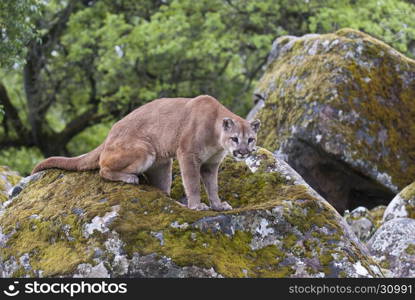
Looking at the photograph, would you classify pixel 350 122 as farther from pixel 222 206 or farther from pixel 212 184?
pixel 222 206

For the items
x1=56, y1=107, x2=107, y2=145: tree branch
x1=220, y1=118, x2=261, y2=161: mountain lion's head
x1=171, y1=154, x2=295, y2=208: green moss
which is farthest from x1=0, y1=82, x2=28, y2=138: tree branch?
x1=220, y1=118, x2=261, y2=161: mountain lion's head

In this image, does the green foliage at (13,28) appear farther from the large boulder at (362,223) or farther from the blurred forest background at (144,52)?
the large boulder at (362,223)

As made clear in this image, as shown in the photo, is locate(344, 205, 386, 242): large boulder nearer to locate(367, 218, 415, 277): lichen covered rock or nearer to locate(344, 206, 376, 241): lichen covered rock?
locate(344, 206, 376, 241): lichen covered rock

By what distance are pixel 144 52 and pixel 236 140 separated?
646 inches

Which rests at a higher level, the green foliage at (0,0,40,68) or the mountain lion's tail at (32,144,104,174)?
the green foliage at (0,0,40,68)

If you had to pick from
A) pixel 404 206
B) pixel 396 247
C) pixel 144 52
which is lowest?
pixel 404 206

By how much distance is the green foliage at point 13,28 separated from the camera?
14.6 metres

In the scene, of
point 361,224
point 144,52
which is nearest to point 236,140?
point 361,224

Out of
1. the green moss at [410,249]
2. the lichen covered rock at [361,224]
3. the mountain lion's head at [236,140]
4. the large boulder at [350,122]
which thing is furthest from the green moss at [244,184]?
the large boulder at [350,122]

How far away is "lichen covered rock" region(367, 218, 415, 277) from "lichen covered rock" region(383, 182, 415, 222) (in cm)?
134

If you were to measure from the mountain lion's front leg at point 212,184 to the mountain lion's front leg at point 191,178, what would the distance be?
15 centimetres

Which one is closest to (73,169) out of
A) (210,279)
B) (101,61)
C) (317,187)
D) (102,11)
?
(210,279)

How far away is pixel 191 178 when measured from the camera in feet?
26.1

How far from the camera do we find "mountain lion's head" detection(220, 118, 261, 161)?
8.12 metres
